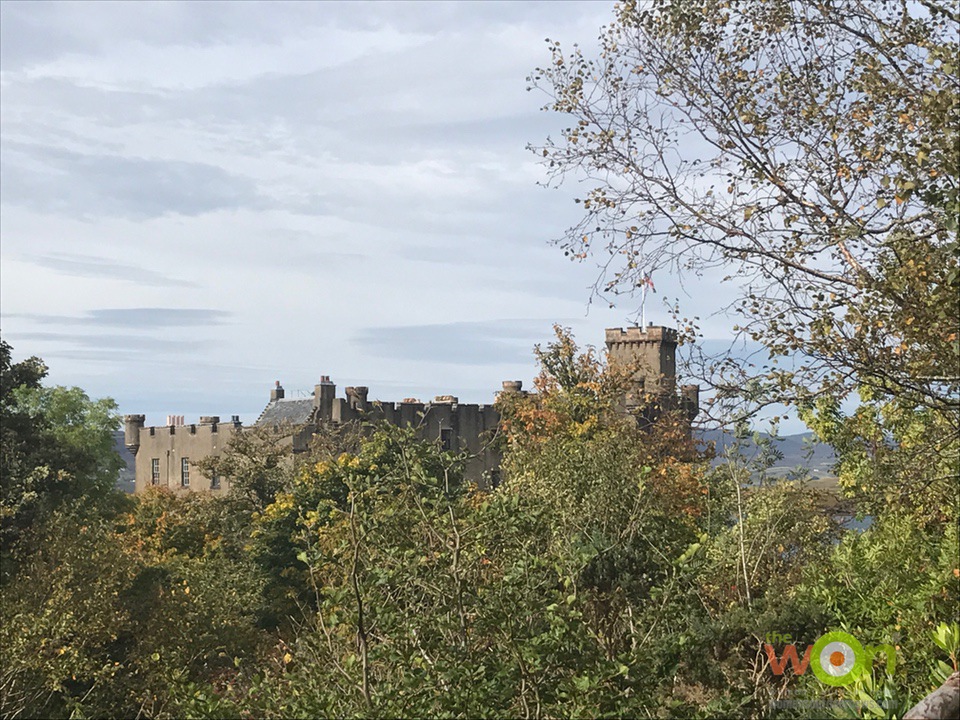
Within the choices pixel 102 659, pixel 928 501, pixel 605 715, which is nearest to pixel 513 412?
pixel 102 659

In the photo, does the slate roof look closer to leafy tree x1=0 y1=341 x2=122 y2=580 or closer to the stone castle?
the stone castle

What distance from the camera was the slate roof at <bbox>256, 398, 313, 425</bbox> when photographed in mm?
55572

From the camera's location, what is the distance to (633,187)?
13.0m

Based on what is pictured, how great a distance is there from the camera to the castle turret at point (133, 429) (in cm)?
6700

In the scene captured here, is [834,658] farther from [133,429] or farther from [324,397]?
[133,429]

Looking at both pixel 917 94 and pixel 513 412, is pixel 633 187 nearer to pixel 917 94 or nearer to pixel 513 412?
pixel 917 94

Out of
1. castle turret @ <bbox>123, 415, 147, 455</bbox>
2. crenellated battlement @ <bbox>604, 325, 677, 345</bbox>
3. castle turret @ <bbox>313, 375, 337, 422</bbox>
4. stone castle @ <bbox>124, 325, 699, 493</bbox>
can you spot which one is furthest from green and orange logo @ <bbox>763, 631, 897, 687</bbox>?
castle turret @ <bbox>123, 415, 147, 455</bbox>

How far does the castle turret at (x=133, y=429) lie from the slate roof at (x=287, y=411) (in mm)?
11411

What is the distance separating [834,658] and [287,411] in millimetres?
46357

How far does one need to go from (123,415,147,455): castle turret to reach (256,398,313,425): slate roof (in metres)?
11.4

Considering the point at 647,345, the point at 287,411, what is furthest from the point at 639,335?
the point at 287,411

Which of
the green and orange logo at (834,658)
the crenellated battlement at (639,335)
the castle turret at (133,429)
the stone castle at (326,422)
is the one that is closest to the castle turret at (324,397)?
the stone castle at (326,422)

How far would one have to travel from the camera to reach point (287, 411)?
5741 cm

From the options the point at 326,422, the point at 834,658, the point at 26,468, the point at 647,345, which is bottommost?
the point at 834,658
